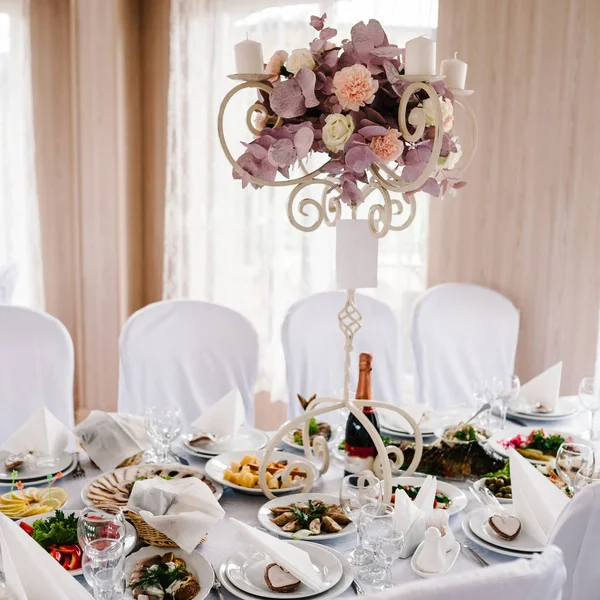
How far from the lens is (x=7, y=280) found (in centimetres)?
390

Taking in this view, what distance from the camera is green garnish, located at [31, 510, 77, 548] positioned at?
1395 millimetres

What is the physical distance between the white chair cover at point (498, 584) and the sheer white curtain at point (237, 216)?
2771mm

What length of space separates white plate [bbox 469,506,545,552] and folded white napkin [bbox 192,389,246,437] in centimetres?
77

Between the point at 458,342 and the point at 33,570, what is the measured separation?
7.38 feet

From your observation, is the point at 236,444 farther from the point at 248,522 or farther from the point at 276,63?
the point at 276,63

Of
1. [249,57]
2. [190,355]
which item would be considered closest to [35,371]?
[190,355]

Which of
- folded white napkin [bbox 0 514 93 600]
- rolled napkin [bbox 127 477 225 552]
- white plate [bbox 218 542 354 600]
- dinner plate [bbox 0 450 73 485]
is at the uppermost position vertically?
folded white napkin [bbox 0 514 93 600]

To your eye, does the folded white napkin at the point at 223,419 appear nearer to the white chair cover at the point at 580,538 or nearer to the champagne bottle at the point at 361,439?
the champagne bottle at the point at 361,439

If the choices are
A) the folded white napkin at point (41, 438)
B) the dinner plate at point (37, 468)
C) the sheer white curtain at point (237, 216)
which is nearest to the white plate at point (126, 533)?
the dinner plate at point (37, 468)

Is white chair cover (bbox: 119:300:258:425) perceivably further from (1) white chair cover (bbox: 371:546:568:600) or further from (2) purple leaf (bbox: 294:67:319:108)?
(1) white chair cover (bbox: 371:546:568:600)

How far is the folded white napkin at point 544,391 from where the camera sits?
2.42m

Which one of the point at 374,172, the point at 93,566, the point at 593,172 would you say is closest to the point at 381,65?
the point at 374,172

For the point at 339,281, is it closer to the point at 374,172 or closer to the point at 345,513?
the point at 374,172

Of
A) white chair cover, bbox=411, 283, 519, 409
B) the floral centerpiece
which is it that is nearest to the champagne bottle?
the floral centerpiece
